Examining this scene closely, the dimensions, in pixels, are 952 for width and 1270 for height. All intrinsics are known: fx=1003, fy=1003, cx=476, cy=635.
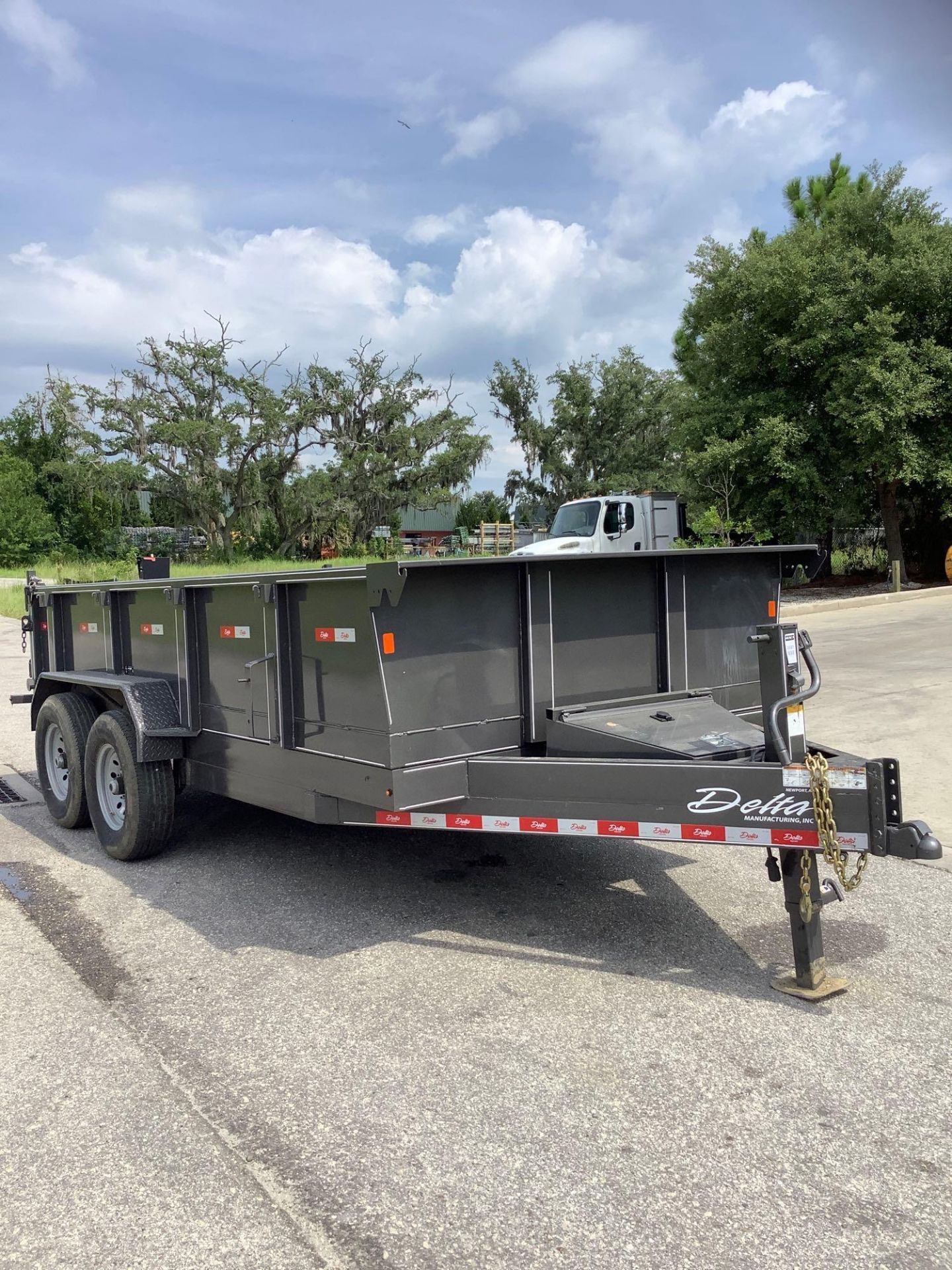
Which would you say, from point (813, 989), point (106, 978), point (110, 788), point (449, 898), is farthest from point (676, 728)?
point (110, 788)

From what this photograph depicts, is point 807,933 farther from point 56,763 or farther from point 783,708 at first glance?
point 56,763

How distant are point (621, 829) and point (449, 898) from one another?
148cm

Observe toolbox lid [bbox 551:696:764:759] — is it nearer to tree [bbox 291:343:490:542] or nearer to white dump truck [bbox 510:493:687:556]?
white dump truck [bbox 510:493:687:556]

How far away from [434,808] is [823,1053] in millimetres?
1752

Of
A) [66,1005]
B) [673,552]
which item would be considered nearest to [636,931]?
[673,552]

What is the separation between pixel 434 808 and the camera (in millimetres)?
4289

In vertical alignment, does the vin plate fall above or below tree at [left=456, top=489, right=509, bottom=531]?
below

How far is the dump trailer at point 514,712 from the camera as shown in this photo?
3777 millimetres

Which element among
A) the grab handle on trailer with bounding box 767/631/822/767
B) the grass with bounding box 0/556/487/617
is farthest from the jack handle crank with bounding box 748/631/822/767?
the grass with bounding box 0/556/487/617

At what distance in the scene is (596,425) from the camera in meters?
60.5

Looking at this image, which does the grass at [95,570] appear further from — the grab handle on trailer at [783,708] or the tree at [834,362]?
the grab handle on trailer at [783,708]

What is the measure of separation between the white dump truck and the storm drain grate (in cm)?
973

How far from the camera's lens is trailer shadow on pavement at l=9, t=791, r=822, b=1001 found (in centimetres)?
439

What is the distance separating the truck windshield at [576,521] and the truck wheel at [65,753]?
11.3m
